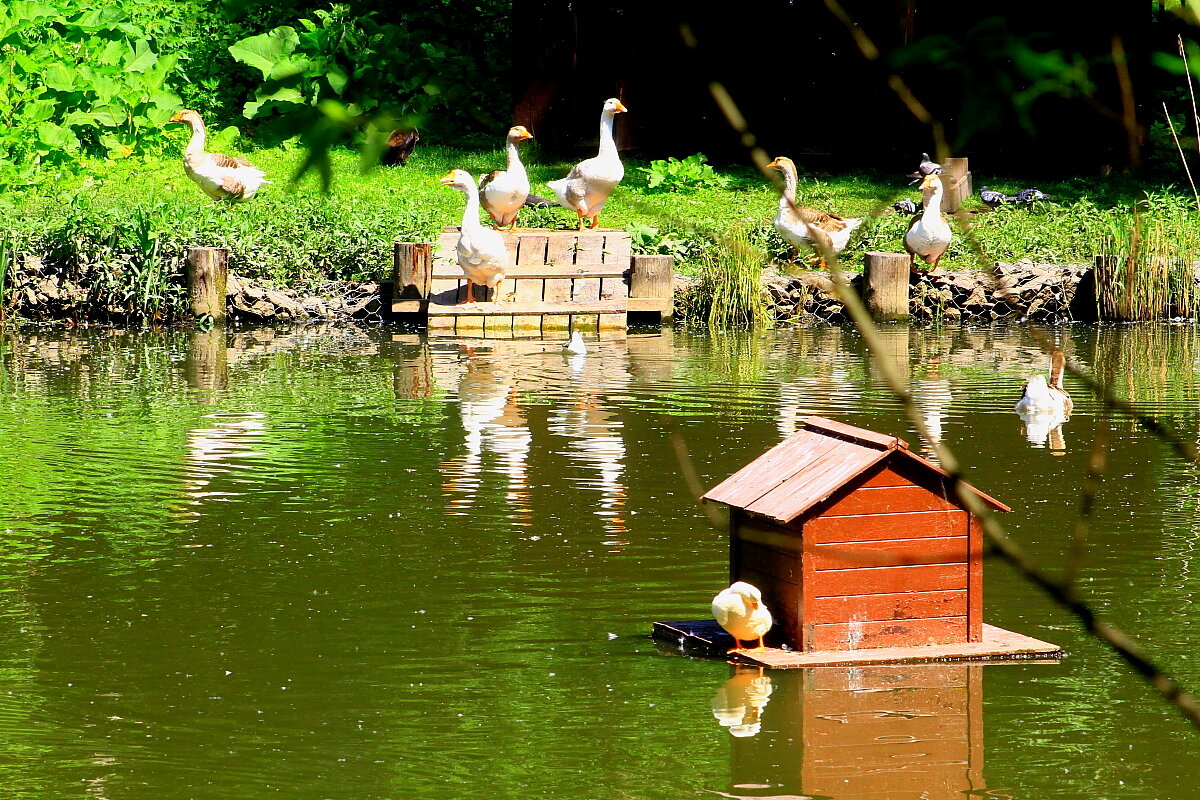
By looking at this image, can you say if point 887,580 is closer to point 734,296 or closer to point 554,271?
point 734,296

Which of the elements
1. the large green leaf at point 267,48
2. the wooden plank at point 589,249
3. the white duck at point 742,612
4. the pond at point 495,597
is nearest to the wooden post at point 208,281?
the pond at point 495,597

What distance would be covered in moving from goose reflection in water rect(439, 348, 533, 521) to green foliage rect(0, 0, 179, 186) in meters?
9.75

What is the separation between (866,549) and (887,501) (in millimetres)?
194

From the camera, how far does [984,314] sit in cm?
1872

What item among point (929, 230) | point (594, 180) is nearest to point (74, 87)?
point (594, 180)

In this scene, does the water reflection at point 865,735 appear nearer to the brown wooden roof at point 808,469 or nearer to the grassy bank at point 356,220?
the brown wooden roof at point 808,469

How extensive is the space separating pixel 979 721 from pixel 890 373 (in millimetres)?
3966

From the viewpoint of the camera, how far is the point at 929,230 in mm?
17516

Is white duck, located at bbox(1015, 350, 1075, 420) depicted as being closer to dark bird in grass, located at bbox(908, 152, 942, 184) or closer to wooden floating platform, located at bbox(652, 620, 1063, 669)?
wooden floating platform, located at bbox(652, 620, 1063, 669)

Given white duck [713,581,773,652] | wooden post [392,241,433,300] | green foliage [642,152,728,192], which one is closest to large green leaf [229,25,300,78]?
green foliage [642,152,728,192]

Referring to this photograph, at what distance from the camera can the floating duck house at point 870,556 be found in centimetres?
613

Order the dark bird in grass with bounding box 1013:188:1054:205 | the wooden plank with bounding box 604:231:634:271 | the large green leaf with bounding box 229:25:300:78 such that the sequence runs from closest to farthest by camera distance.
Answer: the wooden plank with bounding box 604:231:634:271 < the dark bird in grass with bounding box 1013:188:1054:205 < the large green leaf with bounding box 229:25:300:78

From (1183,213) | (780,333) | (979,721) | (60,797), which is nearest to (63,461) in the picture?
(60,797)

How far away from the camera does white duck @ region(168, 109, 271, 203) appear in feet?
62.8
